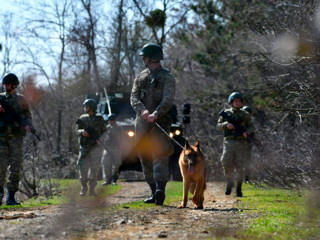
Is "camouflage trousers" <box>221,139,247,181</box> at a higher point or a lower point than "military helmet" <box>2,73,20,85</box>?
lower

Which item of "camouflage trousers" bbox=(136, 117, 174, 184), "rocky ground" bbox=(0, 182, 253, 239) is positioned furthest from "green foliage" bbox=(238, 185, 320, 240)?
"camouflage trousers" bbox=(136, 117, 174, 184)

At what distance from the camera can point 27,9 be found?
1093 inches

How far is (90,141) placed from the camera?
12.4 metres

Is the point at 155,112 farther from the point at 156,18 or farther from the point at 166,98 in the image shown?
the point at 156,18

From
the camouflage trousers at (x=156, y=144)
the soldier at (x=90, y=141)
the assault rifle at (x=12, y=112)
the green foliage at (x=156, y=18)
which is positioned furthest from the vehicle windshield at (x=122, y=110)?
the green foliage at (x=156, y=18)

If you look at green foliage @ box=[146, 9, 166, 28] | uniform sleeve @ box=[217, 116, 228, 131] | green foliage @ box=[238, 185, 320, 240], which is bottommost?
green foliage @ box=[238, 185, 320, 240]

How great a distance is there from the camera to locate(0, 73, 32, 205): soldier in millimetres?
9727

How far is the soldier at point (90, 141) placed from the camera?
12.4 metres

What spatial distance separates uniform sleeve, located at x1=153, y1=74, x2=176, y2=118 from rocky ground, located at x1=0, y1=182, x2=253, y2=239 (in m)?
1.45

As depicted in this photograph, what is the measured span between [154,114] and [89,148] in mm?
4517

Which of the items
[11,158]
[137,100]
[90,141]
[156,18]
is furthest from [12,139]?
[156,18]

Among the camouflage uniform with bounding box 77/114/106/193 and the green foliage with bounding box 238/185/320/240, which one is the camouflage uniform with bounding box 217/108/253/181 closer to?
the green foliage with bounding box 238/185/320/240

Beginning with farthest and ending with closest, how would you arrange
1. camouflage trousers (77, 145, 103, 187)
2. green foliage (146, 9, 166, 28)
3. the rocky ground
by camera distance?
green foliage (146, 9, 166, 28) → camouflage trousers (77, 145, 103, 187) → the rocky ground

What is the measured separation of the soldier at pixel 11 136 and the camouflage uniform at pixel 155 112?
7.54 feet
